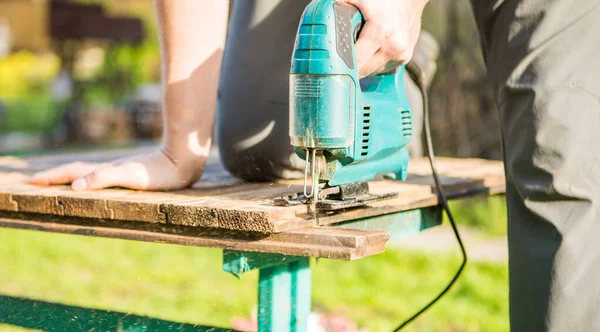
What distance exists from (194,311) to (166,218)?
194 centimetres

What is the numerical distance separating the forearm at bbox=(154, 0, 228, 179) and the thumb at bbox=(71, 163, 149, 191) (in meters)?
0.08

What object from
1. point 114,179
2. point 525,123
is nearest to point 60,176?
point 114,179

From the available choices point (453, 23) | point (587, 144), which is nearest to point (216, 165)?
point (587, 144)

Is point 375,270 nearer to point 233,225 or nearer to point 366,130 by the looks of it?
point 366,130

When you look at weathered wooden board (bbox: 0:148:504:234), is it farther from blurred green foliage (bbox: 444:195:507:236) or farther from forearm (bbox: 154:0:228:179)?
blurred green foliage (bbox: 444:195:507:236)

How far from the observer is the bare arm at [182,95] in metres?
1.72

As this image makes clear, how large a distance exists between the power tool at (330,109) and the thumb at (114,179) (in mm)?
395

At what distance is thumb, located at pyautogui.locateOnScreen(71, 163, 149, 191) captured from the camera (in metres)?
1.72

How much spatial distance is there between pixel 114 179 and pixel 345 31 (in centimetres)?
63

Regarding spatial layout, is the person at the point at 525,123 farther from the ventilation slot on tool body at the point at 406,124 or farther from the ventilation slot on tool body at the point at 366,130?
the ventilation slot on tool body at the point at 406,124

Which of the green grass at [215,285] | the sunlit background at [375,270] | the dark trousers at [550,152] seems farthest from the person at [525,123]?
the green grass at [215,285]

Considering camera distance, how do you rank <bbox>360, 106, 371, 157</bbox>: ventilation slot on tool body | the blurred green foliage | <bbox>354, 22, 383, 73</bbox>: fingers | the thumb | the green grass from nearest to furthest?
<bbox>354, 22, 383, 73</bbox>: fingers → <bbox>360, 106, 371, 157</bbox>: ventilation slot on tool body → the thumb → the green grass → the blurred green foliage

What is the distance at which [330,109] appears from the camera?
141 cm

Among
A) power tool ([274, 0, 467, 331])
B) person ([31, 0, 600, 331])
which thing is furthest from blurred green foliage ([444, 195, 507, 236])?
power tool ([274, 0, 467, 331])
